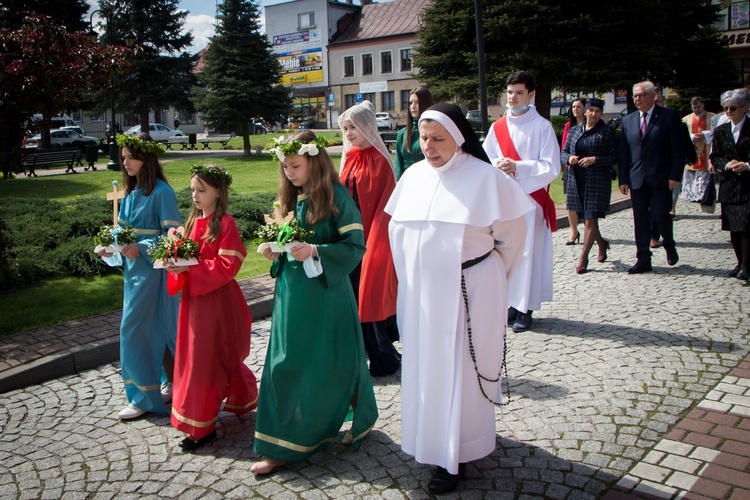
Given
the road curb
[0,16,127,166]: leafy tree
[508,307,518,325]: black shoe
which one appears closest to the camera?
the road curb

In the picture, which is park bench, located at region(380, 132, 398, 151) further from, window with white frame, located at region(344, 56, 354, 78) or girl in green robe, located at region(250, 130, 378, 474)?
window with white frame, located at region(344, 56, 354, 78)

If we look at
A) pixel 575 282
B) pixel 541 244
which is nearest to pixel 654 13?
pixel 575 282

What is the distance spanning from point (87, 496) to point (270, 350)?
1267mm

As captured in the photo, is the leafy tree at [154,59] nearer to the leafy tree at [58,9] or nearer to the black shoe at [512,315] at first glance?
the leafy tree at [58,9]

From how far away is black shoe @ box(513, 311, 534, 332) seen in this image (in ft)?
21.8

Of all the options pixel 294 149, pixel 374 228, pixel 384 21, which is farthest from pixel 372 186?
pixel 384 21

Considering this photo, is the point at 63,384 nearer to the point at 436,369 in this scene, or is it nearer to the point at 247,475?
the point at 247,475

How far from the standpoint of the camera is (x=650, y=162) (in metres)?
8.73

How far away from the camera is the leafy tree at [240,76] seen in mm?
32469

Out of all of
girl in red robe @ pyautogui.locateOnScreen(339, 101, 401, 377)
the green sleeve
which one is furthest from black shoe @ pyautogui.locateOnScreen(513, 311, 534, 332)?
the green sleeve

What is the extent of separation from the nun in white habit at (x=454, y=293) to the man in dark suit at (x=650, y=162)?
5692mm

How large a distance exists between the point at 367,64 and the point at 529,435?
63925 millimetres

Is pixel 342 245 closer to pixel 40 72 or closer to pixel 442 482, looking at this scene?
pixel 442 482

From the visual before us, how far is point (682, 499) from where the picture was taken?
141 inches
